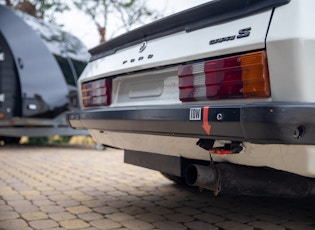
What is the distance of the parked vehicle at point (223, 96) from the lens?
1.75 m

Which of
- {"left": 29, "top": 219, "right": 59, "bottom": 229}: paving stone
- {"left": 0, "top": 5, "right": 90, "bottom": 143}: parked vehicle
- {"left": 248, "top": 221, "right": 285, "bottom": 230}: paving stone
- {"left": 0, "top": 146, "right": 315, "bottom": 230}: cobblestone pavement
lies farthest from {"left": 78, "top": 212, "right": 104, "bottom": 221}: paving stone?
{"left": 0, "top": 5, "right": 90, "bottom": 143}: parked vehicle

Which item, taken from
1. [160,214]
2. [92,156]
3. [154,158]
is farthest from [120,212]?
[92,156]

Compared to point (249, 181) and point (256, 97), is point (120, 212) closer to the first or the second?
point (249, 181)

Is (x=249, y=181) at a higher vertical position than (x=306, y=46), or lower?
lower

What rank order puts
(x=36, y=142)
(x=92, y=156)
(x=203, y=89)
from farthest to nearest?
1. (x=36, y=142)
2. (x=92, y=156)
3. (x=203, y=89)

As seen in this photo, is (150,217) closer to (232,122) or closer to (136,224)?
(136,224)

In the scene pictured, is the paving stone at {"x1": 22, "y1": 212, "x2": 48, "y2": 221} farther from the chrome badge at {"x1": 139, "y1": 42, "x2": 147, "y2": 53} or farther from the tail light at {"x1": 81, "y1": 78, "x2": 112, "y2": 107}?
the chrome badge at {"x1": 139, "y1": 42, "x2": 147, "y2": 53}

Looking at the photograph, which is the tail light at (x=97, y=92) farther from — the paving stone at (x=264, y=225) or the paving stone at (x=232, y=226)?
the paving stone at (x=264, y=225)

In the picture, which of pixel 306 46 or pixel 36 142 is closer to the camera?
pixel 306 46

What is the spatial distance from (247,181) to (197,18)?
0.98 m

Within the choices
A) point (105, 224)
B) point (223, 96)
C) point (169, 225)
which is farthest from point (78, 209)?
point (223, 96)

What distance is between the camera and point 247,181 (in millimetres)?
2242

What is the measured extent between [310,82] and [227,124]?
0.42m

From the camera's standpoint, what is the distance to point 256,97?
188cm
